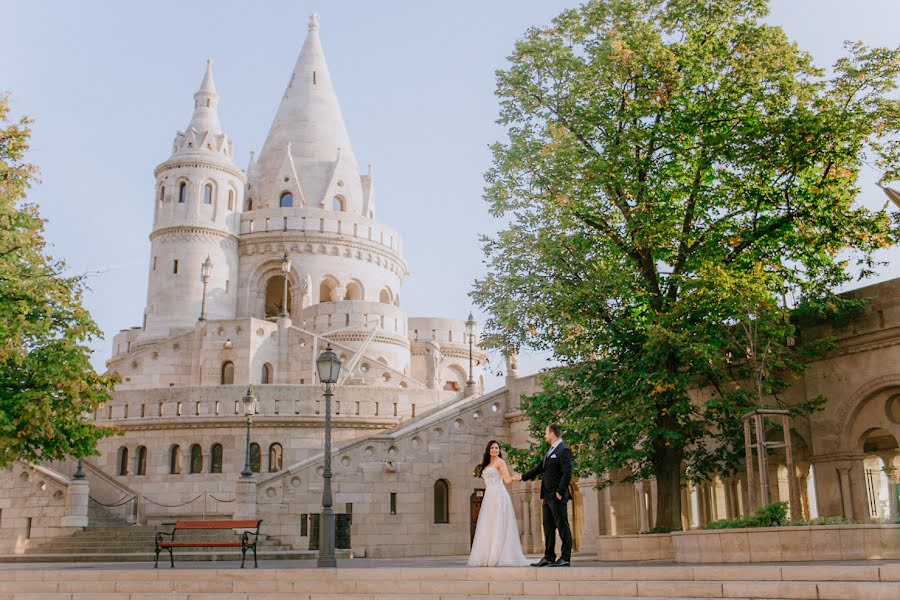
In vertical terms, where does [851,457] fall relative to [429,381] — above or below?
below

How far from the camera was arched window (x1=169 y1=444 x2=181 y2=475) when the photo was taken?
107 ft

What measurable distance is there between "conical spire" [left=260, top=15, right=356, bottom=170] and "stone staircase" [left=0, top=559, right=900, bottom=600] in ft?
140

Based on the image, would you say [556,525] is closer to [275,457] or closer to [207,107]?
[275,457]

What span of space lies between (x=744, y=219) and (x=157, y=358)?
29296 millimetres

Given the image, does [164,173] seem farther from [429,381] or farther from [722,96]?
[722,96]

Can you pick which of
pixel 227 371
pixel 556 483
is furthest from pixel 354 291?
pixel 556 483

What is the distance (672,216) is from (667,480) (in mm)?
5351

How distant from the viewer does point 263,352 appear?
41.2 metres

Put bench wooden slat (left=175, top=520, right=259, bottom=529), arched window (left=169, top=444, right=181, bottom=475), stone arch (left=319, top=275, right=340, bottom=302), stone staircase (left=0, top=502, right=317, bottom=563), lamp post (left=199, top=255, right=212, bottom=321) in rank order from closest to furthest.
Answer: bench wooden slat (left=175, top=520, right=259, bottom=529) → stone staircase (left=0, top=502, right=317, bottom=563) → arched window (left=169, top=444, right=181, bottom=475) → lamp post (left=199, top=255, right=212, bottom=321) → stone arch (left=319, top=275, right=340, bottom=302)

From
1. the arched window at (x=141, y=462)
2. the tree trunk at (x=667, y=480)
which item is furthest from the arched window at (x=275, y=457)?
the tree trunk at (x=667, y=480)

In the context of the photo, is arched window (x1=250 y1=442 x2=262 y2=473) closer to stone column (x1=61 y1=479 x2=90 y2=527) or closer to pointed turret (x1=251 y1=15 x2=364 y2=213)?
stone column (x1=61 y1=479 x2=90 y2=527)

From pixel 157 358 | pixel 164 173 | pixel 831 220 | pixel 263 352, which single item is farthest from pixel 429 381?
pixel 831 220

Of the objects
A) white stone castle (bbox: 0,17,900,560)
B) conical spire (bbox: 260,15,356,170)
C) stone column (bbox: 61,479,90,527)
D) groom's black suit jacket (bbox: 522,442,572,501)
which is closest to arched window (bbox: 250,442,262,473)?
white stone castle (bbox: 0,17,900,560)

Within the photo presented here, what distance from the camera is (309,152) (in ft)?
184
